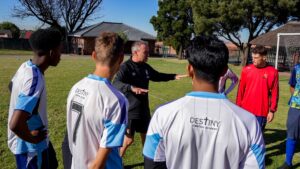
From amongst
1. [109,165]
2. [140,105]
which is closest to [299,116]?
→ [140,105]

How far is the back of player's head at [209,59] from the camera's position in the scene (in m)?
2.11

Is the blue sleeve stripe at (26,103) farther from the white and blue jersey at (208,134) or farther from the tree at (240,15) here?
the tree at (240,15)

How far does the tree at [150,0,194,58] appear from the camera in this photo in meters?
49.2

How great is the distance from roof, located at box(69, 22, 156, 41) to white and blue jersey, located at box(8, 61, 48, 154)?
5569 centimetres

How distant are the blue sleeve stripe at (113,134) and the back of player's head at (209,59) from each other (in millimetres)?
828

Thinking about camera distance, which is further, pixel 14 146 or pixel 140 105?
pixel 140 105

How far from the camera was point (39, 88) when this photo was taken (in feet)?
9.94

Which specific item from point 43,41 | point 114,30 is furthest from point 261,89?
point 114,30

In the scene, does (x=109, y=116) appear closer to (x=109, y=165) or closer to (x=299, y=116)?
(x=109, y=165)

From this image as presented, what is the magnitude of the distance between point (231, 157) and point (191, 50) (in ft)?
2.27

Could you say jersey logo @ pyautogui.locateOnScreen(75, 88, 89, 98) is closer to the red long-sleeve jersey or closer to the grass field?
the grass field

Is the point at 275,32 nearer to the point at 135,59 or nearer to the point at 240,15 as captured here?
the point at 240,15

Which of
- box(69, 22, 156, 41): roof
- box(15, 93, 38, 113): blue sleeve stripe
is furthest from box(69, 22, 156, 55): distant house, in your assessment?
box(15, 93, 38, 113): blue sleeve stripe

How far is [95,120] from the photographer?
8.80ft
